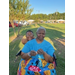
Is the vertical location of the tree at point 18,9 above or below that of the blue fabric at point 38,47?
above

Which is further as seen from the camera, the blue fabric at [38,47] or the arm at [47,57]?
the blue fabric at [38,47]

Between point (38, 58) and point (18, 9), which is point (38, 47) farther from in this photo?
point (18, 9)

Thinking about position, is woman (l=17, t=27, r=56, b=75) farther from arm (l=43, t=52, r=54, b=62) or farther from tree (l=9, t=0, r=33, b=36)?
tree (l=9, t=0, r=33, b=36)

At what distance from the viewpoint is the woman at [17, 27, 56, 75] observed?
186 cm

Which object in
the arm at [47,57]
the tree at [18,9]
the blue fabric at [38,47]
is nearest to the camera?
the arm at [47,57]

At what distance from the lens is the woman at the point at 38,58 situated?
186 centimetres

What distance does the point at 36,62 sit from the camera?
6.45ft

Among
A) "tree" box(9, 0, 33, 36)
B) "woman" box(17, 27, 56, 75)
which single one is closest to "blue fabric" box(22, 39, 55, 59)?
"woman" box(17, 27, 56, 75)

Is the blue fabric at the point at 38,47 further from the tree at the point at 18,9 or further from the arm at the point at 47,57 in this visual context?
the tree at the point at 18,9

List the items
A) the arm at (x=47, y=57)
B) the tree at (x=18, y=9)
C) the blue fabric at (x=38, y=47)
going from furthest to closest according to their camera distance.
A: the tree at (x=18, y=9)
the blue fabric at (x=38, y=47)
the arm at (x=47, y=57)

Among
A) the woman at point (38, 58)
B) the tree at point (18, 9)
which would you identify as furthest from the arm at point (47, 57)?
the tree at point (18, 9)
